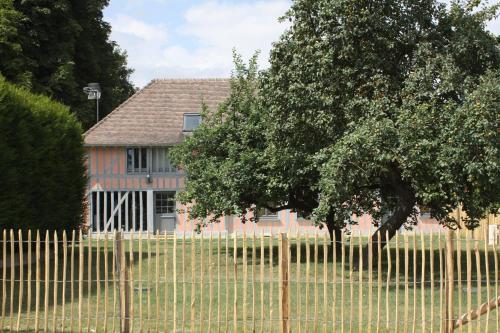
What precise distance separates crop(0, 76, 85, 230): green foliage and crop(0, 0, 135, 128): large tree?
12010mm

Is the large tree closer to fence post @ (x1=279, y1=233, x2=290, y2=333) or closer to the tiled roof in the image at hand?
the tiled roof

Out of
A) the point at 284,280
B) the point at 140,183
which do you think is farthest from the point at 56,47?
the point at 284,280

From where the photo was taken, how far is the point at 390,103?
612 inches

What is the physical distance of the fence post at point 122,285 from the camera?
10.2 m

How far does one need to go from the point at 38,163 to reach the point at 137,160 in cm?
1446

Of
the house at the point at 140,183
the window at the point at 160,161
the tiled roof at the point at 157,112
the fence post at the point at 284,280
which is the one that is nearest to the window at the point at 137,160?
the house at the point at 140,183

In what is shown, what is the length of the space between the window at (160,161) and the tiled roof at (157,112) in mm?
467

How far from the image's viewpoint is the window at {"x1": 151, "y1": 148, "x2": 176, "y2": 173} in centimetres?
3306

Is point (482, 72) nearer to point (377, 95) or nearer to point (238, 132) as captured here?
point (377, 95)

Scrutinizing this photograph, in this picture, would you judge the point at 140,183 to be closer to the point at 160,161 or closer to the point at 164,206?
the point at 160,161

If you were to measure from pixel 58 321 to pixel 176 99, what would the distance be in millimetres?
24402

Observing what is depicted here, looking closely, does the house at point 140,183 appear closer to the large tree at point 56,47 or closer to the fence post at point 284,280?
the large tree at point 56,47

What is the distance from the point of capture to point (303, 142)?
56.7 feet

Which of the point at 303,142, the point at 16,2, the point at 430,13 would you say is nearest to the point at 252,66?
the point at 303,142
